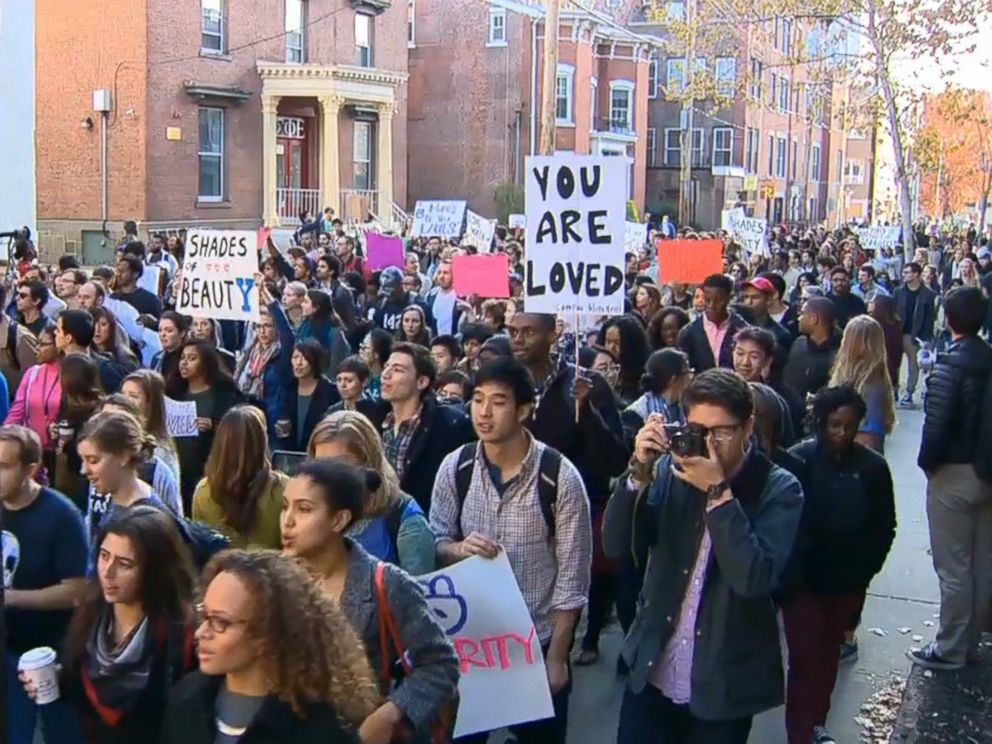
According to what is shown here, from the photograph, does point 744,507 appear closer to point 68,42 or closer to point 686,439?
point 686,439

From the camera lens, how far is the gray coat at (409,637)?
3.48m

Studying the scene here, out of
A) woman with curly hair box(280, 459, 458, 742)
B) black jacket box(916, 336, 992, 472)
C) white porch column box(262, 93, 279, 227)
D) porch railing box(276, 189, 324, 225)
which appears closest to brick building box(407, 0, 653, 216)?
porch railing box(276, 189, 324, 225)

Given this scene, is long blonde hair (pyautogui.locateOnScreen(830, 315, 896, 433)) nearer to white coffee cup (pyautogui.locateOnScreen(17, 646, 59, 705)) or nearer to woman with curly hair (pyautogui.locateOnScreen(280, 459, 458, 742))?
woman with curly hair (pyautogui.locateOnScreen(280, 459, 458, 742))

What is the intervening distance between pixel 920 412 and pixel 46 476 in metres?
11.6

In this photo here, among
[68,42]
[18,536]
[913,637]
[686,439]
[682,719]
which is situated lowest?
[913,637]

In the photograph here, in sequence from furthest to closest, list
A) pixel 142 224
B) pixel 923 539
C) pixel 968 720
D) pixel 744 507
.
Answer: pixel 142 224 → pixel 923 539 → pixel 968 720 → pixel 744 507

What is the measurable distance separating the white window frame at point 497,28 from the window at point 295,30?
11.6 metres

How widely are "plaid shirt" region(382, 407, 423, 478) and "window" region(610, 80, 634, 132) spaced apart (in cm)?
4522

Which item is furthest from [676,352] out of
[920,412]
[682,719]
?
[920,412]

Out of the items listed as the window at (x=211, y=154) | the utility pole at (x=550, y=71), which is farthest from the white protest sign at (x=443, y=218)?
the window at (x=211, y=154)

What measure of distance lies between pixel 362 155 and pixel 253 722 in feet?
110

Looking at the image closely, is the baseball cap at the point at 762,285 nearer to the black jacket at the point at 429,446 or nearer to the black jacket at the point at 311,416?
the black jacket at the point at 311,416

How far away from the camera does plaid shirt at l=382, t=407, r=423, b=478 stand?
19.1ft

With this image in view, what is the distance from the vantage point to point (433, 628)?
11.8 ft
